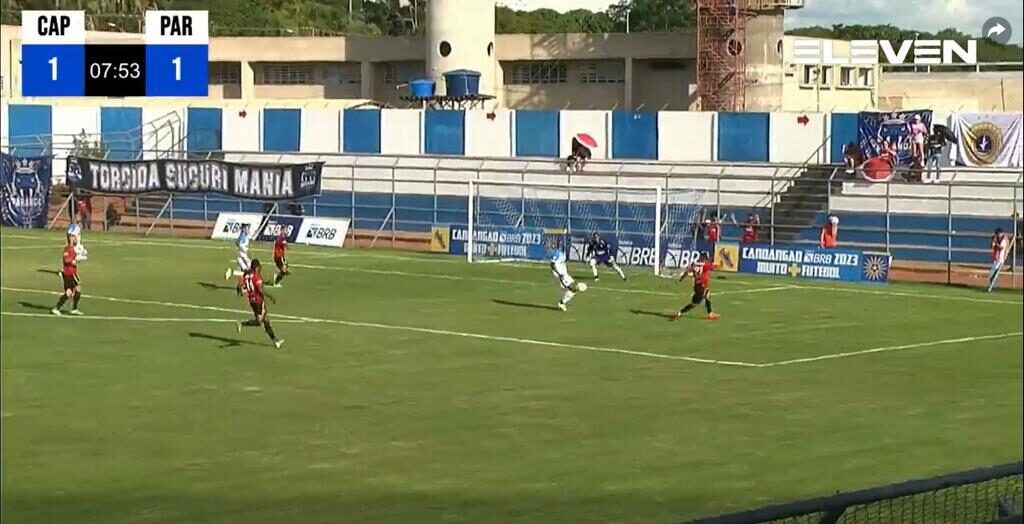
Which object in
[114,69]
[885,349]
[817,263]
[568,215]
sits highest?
[114,69]

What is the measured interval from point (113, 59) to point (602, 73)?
5174 mm

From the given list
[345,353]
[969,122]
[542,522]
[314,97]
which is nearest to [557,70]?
[314,97]

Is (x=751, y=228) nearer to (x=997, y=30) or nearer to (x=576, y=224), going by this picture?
(x=576, y=224)

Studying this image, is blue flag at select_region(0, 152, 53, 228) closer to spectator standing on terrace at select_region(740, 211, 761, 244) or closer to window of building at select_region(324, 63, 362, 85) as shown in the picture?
spectator standing on terrace at select_region(740, 211, 761, 244)

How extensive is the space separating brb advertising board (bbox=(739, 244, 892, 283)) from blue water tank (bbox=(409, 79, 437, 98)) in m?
26.6

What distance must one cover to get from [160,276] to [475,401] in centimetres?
1849

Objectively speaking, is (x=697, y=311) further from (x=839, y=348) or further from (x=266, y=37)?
(x=266, y=37)

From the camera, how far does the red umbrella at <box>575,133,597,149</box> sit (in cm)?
1659

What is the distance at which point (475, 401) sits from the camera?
22.2 meters

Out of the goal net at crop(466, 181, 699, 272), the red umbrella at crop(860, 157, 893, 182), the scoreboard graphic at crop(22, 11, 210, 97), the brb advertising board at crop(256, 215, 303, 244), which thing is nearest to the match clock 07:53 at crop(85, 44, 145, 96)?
the scoreboard graphic at crop(22, 11, 210, 97)

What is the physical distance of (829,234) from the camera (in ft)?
130

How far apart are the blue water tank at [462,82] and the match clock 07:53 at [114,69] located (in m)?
3.95

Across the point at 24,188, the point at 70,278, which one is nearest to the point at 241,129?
the point at 70,278

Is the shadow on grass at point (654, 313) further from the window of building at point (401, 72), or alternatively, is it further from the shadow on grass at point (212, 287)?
the window of building at point (401, 72)
